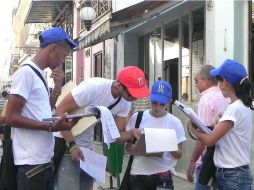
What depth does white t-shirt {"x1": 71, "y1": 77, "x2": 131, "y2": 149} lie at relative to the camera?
4.13 m

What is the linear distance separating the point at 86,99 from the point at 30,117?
780 millimetres

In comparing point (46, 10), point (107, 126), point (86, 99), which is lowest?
point (107, 126)

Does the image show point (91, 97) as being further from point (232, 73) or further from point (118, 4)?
point (118, 4)

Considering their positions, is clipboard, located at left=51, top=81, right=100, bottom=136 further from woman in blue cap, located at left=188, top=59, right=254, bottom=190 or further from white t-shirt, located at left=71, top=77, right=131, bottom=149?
woman in blue cap, located at left=188, top=59, right=254, bottom=190

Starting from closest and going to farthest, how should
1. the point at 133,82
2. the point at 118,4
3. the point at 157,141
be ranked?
the point at 157,141 → the point at 133,82 → the point at 118,4

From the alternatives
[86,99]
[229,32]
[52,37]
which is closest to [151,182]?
[86,99]

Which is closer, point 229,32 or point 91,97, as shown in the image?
point 91,97

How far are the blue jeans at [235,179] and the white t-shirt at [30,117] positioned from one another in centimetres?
137

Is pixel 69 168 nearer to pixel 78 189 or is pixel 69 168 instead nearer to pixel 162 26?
pixel 78 189

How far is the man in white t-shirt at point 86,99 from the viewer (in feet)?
13.5

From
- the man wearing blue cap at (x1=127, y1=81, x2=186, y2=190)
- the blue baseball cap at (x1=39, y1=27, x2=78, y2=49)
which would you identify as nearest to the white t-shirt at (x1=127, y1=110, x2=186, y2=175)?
the man wearing blue cap at (x1=127, y1=81, x2=186, y2=190)

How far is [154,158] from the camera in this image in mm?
4426

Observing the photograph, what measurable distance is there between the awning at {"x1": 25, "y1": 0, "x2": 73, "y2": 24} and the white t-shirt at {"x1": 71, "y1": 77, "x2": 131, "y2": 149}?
55.8 ft

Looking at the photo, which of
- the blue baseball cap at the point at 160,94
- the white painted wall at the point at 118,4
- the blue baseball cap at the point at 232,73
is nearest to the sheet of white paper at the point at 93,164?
the blue baseball cap at the point at 160,94
